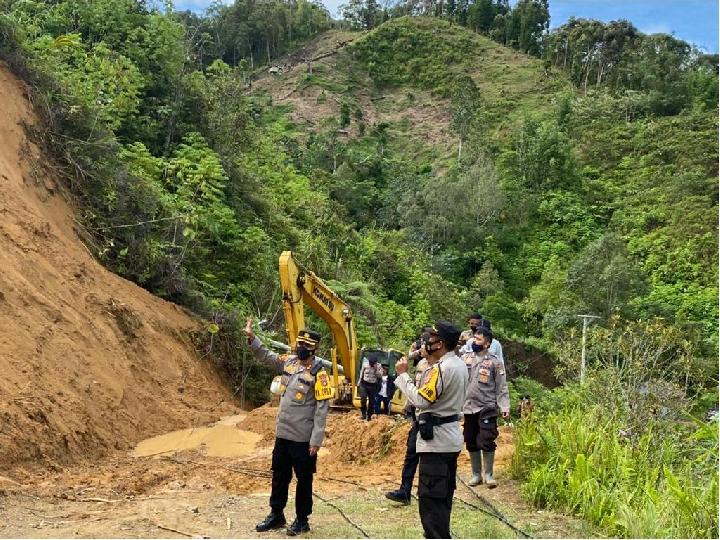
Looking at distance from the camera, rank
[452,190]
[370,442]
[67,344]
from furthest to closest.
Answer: [452,190], [67,344], [370,442]

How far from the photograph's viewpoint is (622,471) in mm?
6613

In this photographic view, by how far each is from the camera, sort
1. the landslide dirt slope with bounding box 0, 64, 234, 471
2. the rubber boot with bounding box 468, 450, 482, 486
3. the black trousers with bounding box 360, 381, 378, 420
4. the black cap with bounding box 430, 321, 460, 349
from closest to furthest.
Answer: the black cap with bounding box 430, 321, 460, 349, the rubber boot with bounding box 468, 450, 482, 486, the landslide dirt slope with bounding box 0, 64, 234, 471, the black trousers with bounding box 360, 381, 378, 420

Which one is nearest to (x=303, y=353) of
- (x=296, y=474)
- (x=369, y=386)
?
(x=296, y=474)

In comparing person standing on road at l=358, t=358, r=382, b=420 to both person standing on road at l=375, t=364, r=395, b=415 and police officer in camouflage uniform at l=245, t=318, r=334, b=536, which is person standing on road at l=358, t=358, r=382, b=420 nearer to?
person standing on road at l=375, t=364, r=395, b=415

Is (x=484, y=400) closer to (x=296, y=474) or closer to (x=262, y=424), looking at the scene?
(x=296, y=474)

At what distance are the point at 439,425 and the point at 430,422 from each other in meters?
0.07

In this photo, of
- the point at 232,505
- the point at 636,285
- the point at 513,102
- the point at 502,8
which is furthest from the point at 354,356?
the point at 502,8

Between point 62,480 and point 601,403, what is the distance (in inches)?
244

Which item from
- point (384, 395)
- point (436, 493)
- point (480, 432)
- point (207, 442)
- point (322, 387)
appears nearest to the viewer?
point (436, 493)

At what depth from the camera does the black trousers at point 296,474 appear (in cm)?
602

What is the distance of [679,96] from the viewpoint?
60625mm

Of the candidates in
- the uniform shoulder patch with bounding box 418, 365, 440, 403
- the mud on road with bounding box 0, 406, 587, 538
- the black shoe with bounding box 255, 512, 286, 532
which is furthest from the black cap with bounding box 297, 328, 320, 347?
the mud on road with bounding box 0, 406, 587, 538

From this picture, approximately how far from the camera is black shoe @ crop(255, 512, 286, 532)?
5992 millimetres

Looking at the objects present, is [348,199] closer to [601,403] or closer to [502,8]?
[601,403]
